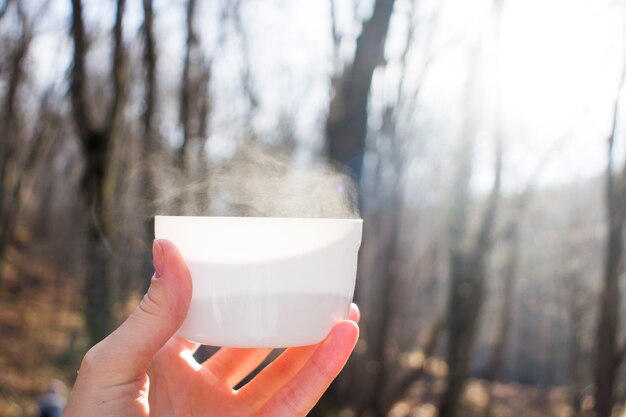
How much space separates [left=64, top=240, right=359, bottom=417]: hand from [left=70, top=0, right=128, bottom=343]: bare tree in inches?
121

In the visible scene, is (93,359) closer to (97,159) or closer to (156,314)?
(156,314)

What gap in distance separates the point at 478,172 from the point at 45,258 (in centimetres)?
1736

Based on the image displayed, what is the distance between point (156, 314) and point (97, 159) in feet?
12.5

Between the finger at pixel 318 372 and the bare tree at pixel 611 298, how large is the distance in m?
3.94

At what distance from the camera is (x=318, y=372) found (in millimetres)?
1031

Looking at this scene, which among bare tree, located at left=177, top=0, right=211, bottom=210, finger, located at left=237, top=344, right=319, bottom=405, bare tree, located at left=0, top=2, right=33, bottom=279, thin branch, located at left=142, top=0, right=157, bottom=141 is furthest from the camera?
bare tree, located at left=0, top=2, right=33, bottom=279

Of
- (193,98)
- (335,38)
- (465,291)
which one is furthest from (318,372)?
(193,98)

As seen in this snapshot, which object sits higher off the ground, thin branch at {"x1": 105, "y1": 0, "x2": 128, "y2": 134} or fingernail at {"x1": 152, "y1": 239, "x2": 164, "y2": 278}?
thin branch at {"x1": 105, "y1": 0, "x2": 128, "y2": 134}

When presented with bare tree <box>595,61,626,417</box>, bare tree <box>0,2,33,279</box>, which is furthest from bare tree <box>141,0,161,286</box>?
bare tree <box>595,61,626,417</box>

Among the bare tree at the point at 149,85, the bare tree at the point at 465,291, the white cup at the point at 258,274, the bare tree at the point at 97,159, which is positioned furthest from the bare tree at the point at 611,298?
the white cup at the point at 258,274

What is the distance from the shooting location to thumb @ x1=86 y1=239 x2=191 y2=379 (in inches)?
36.9

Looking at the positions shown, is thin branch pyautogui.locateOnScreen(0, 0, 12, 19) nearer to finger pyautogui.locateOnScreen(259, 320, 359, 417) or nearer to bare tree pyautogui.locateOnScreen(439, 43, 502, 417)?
bare tree pyautogui.locateOnScreen(439, 43, 502, 417)

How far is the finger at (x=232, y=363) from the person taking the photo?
4.08 feet

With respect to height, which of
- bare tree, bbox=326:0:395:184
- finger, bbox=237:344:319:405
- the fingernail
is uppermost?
bare tree, bbox=326:0:395:184
